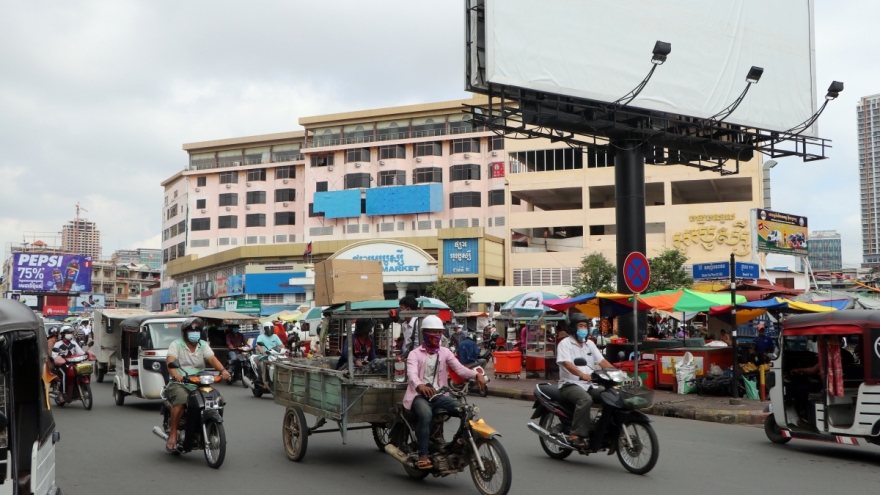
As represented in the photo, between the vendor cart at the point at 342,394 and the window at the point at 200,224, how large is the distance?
7189 centimetres

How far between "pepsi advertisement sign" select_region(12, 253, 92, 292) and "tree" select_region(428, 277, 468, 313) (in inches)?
1361

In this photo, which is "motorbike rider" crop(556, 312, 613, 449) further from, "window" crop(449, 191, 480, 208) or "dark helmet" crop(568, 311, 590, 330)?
"window" crop(449, 191, 480, 208)

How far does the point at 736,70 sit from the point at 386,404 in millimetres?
17158

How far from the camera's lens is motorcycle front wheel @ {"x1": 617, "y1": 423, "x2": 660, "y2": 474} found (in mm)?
7945

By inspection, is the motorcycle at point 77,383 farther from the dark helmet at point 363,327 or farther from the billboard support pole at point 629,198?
the billboard support pole at point 629,198

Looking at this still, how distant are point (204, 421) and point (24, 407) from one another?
3404mm

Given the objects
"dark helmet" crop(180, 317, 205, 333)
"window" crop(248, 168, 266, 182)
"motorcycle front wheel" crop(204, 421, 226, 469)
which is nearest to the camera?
"motorcycle front wheel" crop(204, 421, 226, 469)

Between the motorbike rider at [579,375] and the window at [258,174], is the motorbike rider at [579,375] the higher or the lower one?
the lower one

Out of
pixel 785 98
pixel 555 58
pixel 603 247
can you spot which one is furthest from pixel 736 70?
pixel 603 247

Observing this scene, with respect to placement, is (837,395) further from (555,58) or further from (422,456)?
(555,58)

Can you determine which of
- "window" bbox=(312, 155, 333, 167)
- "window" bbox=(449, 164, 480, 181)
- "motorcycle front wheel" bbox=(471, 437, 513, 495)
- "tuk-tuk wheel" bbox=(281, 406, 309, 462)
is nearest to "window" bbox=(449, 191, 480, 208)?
"window" bbox=(449, 164, 480, 181)

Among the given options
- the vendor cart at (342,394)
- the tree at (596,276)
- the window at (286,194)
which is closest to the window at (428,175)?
the window at (286,194)

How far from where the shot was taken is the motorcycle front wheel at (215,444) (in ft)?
27.6

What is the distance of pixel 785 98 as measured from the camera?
74.9 ft
